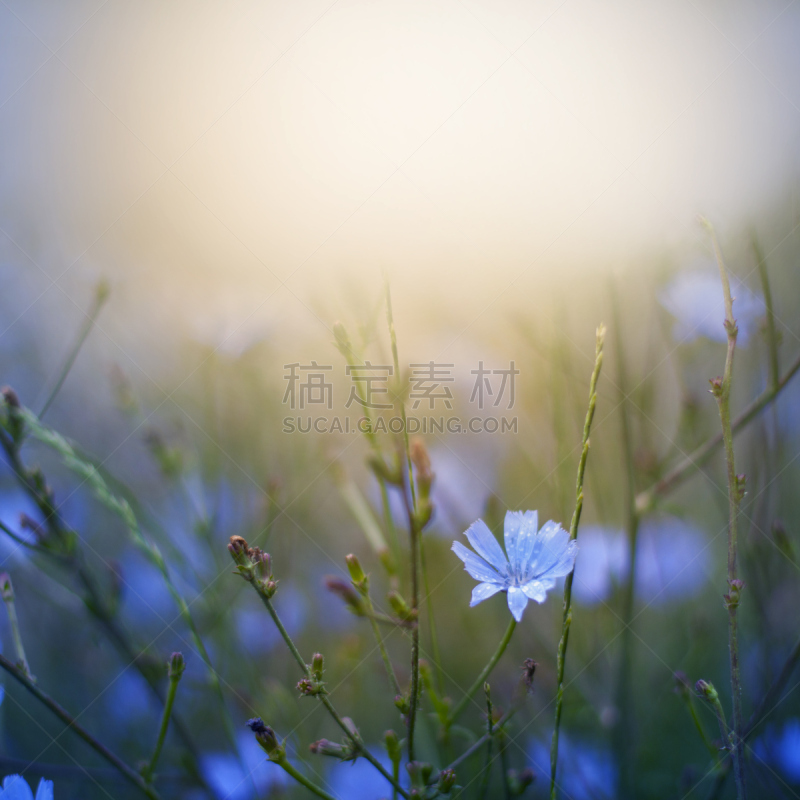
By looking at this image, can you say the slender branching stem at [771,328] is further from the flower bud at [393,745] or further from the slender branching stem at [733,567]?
the flower bud at [393,745]

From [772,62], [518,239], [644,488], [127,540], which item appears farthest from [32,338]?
[772,62]

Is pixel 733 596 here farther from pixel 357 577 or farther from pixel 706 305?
pixel 706 305

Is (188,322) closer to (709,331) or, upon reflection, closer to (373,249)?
(373,249)

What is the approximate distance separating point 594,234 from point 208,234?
1.45 meters

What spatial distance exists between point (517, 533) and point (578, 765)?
831 millimetres

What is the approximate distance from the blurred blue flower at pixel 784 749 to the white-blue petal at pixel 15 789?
4.74 ft

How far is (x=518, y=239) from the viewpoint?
1881 mm

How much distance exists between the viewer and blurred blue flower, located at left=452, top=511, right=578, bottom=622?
2.67 ft

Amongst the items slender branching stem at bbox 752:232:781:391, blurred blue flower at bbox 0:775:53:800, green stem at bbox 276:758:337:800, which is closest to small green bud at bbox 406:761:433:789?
green stem at bbox 276:758:337:800

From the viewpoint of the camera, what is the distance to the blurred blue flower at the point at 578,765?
136 centimetres

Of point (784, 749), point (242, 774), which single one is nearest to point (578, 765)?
point (784, 749)

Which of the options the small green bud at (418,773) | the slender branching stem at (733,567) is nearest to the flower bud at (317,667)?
the small green bud at (418,773)

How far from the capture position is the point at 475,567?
880mm

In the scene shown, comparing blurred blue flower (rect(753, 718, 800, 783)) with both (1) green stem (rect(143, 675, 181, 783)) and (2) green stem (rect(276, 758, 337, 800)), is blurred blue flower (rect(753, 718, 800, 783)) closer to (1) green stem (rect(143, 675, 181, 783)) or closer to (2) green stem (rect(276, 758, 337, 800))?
(2) green stem (rect(276, 758, 337, 800))
